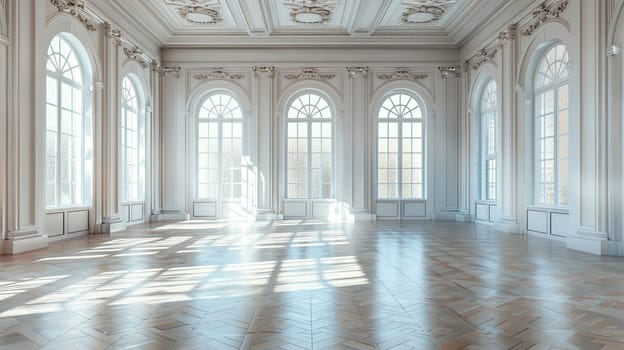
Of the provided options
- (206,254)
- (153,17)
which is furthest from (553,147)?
(153,17)

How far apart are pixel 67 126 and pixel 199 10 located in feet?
14.2

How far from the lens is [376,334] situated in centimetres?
295

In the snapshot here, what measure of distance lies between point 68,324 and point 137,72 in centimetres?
916

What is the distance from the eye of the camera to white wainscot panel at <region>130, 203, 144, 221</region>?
1118 cm

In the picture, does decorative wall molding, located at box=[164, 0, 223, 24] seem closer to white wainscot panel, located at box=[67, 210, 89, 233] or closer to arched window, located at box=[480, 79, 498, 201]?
white wainscot panel, located at box=[67, 210, 89, 233]

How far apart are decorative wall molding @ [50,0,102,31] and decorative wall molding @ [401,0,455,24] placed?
6.68 metres

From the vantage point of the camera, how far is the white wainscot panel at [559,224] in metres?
8.05

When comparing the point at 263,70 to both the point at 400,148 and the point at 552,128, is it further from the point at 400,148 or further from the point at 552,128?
the point at 552,128

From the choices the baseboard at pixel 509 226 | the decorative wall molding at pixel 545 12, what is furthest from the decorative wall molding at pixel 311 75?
the baseboard at pixel 509 226

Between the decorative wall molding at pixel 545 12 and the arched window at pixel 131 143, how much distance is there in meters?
8.86

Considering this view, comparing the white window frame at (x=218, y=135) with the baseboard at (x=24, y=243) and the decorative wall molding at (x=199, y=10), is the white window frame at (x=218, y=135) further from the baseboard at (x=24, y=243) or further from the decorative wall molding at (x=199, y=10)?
the baseboard at (x=24, y=243)

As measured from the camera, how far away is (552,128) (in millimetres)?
8703

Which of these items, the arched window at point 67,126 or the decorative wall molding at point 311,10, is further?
the decorative wall molding at point 311,10

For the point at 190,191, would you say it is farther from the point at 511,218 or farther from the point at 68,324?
the point at 68,324
